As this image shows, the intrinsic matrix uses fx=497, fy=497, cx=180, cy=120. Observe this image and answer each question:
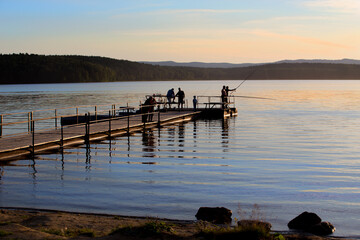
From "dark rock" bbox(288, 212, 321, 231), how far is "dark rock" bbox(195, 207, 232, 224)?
1424mm

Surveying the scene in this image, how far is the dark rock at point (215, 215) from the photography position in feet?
36.2

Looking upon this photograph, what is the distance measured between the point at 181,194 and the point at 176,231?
14.8ft

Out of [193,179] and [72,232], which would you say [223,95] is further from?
[72,232]

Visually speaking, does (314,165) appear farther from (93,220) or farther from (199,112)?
(199,112)

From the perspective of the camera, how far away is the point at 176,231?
31.7ft

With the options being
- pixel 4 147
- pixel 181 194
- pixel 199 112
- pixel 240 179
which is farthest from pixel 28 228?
pixel 199 112

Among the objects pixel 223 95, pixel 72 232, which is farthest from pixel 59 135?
pixel 223 95

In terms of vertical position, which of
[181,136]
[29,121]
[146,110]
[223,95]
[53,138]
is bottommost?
[181,136]

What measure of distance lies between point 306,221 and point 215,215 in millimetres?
1972

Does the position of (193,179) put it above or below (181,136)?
below

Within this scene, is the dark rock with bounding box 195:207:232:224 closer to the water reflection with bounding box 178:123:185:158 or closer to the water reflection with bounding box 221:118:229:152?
the water reflection with bounding box 178:123:185:158

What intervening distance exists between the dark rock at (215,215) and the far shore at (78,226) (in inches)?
14.2

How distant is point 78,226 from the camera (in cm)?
1006

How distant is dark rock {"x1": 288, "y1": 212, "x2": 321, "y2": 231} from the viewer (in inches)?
419
